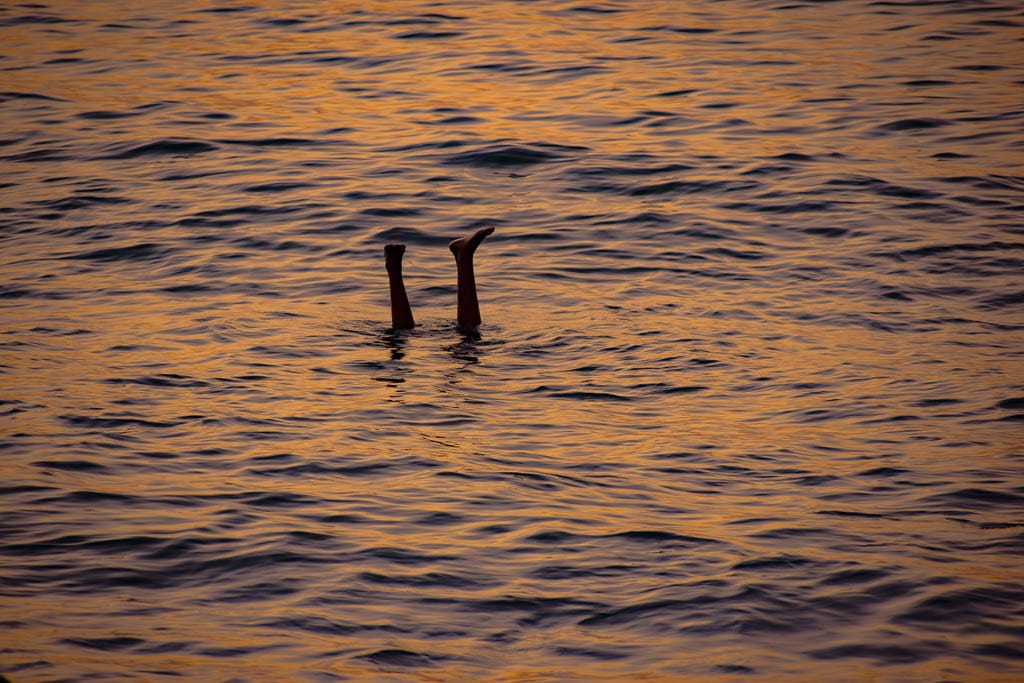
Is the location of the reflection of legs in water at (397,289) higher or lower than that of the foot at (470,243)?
lower

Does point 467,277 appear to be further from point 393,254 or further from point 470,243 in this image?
point 393,254

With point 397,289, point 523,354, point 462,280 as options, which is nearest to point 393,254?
point 397,289

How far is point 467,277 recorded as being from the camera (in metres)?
10.9

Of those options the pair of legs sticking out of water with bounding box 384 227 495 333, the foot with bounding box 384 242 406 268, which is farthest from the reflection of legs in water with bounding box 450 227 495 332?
the foot with bounding box 384 242 406 268

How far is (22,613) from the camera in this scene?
681 centimetres

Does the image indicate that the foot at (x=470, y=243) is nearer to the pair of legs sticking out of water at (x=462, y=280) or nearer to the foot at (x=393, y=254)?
the pair of legs sticking out of water at (x=462, y=280)

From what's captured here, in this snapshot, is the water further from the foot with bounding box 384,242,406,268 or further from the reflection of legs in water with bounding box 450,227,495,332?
the foot with bounding box 384,242,406,268

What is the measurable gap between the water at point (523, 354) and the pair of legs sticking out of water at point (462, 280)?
0.34m

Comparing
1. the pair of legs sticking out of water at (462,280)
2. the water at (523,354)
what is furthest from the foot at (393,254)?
the water at (523,354)

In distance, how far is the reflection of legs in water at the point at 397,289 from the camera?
35.4 feet

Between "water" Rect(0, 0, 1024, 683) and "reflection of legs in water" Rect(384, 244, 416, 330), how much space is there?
0.70ft

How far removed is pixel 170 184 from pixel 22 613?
9.22m

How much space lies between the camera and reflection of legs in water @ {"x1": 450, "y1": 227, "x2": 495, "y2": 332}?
1084cm

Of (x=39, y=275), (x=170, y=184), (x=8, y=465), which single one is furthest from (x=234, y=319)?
(x=170, y=184)
